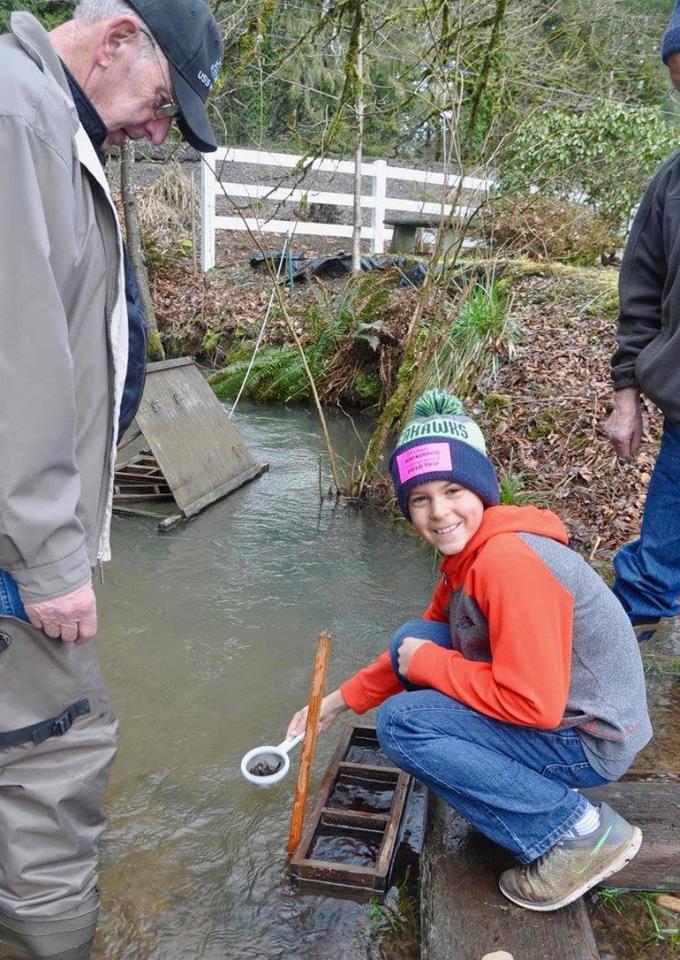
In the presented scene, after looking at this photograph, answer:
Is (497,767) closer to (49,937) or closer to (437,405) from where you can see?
(437,405)

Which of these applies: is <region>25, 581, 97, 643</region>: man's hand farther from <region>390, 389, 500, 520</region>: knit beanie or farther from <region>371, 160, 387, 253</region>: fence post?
<region>371, 160, 387, 253</region>: fence post

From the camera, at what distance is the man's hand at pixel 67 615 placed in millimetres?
1928

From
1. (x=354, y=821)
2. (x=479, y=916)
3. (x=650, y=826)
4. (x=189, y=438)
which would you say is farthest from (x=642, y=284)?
(x=189, y=438)

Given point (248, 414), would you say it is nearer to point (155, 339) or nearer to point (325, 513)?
point (155, 339)

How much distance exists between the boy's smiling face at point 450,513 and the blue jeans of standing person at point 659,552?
3.88 ft

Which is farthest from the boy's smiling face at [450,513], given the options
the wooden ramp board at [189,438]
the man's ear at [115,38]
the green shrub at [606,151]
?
the green shrub at [606,151]

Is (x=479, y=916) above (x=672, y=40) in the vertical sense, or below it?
below

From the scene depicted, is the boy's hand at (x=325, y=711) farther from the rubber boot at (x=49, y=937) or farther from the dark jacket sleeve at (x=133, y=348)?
the dark jacket sleeve at (x=133, y=348)

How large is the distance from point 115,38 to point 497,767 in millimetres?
2016

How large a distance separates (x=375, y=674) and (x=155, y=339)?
8.30 m

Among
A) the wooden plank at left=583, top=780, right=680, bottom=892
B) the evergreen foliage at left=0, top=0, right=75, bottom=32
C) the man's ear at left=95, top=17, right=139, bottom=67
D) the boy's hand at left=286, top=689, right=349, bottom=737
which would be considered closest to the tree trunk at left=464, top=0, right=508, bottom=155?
the man's ear at left=95, top=17, right=139, bottom=67

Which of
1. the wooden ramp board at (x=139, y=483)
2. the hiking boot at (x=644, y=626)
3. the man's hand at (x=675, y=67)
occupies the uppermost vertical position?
the man's hand at (x=675, y=67)

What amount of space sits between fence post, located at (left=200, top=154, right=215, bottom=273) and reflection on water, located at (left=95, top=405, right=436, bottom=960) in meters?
6.99

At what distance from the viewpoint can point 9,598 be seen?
197 centimetres
